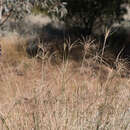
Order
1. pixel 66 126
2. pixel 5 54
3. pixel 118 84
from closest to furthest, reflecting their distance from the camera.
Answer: pixel 66 126, pixel 118 84, pixel 5 54

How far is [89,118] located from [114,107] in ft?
0.69

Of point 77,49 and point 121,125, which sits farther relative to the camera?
point 77,49

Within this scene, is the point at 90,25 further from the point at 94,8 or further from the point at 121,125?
the point at 121,125

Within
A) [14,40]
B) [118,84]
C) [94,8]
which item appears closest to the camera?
[118,84]

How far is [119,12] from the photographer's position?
556cm

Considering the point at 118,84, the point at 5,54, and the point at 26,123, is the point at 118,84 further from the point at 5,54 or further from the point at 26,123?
the point at 5,54

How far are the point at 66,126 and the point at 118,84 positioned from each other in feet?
1.95

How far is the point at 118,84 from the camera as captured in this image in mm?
2031

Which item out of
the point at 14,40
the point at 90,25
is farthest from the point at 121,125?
the point at 90,25

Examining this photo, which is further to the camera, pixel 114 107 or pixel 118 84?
pixel 118 84

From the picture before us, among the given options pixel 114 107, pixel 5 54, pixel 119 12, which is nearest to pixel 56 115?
pixel 114 107

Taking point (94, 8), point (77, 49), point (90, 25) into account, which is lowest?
point (77, 49)

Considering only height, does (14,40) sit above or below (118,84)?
below

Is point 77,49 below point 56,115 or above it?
below
